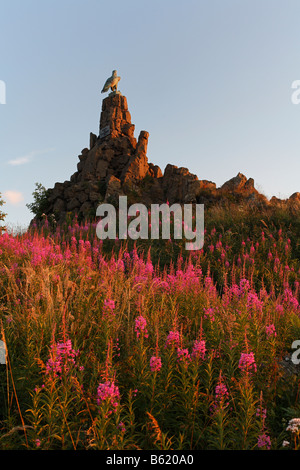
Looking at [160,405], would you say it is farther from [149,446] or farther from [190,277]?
[190,277]

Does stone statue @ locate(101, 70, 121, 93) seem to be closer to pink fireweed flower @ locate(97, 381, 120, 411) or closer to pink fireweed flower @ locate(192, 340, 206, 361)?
pink fireweed flower @ locate(192, 340, 206, 361)

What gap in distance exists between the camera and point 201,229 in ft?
43.0

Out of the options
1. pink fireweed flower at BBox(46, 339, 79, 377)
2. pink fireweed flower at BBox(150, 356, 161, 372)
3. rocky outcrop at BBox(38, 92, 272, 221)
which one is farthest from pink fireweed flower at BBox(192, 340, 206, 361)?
rocky outcrop at BBox(38, 92, 272, 221)

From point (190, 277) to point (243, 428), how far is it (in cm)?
417

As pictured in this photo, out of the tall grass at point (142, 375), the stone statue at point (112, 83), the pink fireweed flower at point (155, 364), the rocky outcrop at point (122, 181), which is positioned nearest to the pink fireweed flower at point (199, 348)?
the tall grass at point (142, 375)

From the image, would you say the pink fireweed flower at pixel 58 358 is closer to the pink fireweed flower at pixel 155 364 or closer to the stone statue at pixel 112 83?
the pink fireweed flower at pixel 155 364

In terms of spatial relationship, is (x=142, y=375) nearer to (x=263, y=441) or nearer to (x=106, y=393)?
(x=106, y=393)

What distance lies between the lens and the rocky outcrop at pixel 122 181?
60.7ft

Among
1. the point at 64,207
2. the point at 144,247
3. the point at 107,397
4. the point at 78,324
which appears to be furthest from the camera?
the point at 64,207

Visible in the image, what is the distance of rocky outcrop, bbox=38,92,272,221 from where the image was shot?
1852 centimetres

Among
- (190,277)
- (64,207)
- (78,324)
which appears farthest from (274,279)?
(64,207)

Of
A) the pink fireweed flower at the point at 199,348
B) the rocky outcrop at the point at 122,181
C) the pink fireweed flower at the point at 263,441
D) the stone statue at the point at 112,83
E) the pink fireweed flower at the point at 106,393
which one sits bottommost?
the pink fireweed flower at the point at 263,441

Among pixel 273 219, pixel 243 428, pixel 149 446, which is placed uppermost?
pixel 273 219

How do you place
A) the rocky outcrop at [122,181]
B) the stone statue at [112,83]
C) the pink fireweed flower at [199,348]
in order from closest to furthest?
the pink fireweed flower at [199,348], the rocky outcrop at [122,181], the stone statue at [112,83]
